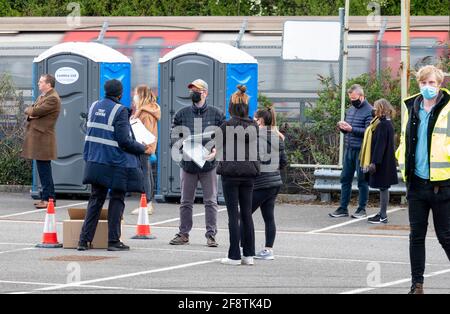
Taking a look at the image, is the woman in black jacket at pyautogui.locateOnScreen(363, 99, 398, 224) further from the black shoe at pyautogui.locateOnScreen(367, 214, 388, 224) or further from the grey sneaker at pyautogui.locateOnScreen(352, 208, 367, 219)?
the grey sneaker at pyautogui.locateOnScreen(352, 208, 367, 219)

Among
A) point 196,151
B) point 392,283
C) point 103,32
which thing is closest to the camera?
point 392,283

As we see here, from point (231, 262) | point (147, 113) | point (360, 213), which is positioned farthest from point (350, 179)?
point (231, 262)

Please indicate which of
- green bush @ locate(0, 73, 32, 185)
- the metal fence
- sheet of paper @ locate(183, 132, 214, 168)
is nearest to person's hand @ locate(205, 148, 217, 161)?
sheet of paper @ locate(183, 132, 214, 168)

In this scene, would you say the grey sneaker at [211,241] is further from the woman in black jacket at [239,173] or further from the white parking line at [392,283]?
→ the white parking line at [392,283]

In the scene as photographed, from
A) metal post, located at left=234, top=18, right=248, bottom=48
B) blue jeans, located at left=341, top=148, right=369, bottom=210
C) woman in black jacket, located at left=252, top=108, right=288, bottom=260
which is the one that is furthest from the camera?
metal post, located at left=234, top=18, right=248, bottom=48

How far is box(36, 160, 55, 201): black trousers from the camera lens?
17938mm

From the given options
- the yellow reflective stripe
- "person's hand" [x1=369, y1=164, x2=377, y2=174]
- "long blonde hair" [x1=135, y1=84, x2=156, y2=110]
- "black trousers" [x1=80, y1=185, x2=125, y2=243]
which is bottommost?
"black trousers" [x1=80, y1=185, x2=125, y2=243]

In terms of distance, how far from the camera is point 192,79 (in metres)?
18.5

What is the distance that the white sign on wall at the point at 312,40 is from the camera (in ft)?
61.7

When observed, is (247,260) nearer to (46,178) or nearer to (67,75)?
(46,178)

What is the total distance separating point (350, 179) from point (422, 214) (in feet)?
22.5

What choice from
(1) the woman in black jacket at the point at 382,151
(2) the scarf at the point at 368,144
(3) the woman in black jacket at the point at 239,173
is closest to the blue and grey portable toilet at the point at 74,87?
(2) the scarf at the point at 368,144
